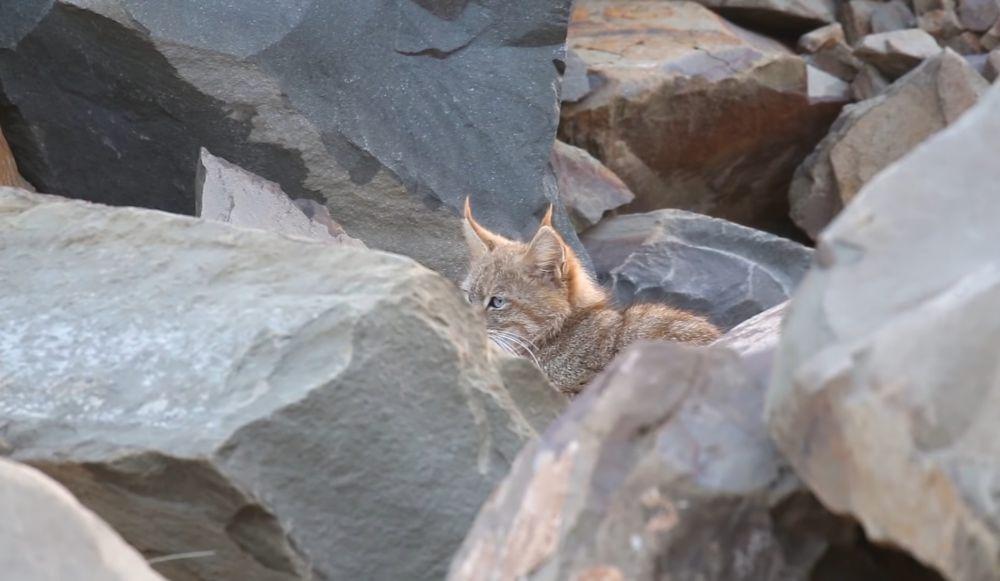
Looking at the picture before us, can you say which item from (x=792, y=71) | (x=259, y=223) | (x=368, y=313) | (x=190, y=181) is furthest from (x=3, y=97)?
(x=792, y=71)

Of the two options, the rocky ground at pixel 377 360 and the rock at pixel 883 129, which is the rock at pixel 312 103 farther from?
the rock at pixel 883 129

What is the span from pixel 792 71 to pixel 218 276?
585cm

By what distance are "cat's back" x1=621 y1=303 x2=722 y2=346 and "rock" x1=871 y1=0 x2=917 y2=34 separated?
465 centimetres

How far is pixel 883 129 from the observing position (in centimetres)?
848

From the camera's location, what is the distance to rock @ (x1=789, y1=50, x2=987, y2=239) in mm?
8344

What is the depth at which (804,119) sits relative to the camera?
8.91 m

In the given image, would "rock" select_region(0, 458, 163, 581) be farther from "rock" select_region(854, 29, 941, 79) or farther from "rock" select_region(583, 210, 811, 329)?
"rock" select_region(854, 29, 941, 79)

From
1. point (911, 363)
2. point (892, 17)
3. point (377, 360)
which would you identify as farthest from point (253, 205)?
point (892, 17)

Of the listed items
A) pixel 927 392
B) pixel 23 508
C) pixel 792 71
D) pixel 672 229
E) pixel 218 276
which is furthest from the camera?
pixel 792 71

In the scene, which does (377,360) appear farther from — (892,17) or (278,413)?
(892,17)

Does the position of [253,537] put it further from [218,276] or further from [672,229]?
[672,229]

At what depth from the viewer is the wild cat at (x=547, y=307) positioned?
570 centimetres

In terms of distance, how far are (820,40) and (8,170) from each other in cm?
541

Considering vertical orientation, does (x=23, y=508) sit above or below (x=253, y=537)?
above
